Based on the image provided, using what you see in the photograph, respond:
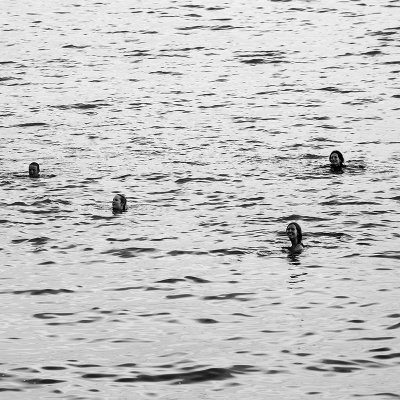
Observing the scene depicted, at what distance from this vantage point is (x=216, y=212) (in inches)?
1421

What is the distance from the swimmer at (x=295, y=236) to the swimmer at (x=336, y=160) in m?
8.39

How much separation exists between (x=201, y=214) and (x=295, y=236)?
571 centimetres

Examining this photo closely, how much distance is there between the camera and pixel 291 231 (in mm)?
30625

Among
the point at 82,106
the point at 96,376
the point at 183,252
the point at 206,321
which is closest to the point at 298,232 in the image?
the point at 183,252

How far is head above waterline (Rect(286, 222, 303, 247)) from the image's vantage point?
30517 millimetres

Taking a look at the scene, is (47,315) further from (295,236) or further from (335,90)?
(335,90)

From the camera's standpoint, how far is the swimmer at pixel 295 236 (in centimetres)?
3055

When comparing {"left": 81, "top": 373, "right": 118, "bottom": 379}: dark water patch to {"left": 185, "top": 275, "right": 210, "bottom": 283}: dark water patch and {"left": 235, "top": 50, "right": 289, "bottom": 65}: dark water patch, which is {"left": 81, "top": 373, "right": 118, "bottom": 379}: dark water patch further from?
{"left": 235, "top": 50, "right": 289, "bottom": 65}: dark water patch

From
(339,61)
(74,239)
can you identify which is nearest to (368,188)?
(74,239)

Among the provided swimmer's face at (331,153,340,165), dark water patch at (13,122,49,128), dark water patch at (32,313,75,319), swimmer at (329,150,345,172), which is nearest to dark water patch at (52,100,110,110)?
dark water patch at (13,122,49,128)

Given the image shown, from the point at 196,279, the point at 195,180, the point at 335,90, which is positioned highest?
the point at 335,90

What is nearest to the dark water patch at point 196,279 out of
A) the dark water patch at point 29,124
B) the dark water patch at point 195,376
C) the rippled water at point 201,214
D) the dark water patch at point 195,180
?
the rippled water at point 201,214

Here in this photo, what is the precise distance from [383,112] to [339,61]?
1076 cm

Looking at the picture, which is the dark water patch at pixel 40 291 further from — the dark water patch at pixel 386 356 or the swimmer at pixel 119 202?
the dark water patch at pixel 386 356
